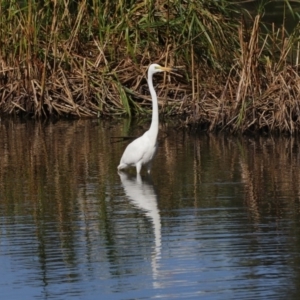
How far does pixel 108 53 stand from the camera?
596 inches

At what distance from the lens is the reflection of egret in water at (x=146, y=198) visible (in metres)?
7.29

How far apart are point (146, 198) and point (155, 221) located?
3.39 feet

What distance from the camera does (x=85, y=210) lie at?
857 centimetres

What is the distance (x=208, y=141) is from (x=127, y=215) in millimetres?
4252

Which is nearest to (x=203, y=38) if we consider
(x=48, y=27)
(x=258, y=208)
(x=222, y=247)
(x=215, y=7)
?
(x=215, y=7)

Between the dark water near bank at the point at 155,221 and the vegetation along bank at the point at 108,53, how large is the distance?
1.96 meters

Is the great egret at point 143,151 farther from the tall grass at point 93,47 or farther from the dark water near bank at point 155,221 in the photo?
the tall grass at point 93,47

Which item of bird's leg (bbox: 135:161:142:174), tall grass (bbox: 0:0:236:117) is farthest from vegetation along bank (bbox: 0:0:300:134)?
bird's leg (bbox: 135:161:142:174)

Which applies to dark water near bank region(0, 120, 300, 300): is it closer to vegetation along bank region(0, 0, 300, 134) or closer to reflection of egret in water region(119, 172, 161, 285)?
reflection of egret in water region(119, 172, 161, 285)

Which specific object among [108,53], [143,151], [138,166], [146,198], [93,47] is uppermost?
[93,47]

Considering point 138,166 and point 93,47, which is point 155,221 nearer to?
point 138,166

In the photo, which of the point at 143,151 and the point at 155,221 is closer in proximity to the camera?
the point at 155,221

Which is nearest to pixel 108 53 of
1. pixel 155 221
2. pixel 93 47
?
pixel 93 47

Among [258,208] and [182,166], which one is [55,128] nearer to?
[182,166]
